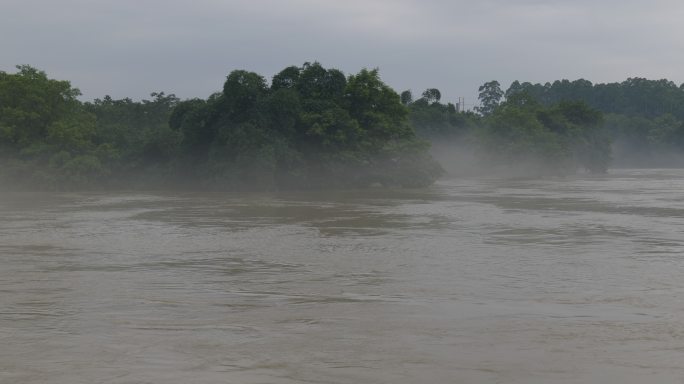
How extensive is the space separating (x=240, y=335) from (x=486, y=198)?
23.0 m

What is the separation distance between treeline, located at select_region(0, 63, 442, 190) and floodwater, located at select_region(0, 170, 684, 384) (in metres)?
16.2

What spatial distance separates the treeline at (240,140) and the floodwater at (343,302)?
16207mm

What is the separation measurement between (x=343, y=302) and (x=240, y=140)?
25.5 metres

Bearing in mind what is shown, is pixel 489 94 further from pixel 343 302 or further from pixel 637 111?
pixel 343 302

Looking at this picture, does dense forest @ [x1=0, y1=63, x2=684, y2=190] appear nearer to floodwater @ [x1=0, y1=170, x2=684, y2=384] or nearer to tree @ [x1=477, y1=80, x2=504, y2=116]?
floodwater @ [x1=0, y1=170, x2=684, y2=384]

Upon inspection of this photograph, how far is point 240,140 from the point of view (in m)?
33.6

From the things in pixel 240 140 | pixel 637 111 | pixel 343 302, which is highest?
pixel 637 111

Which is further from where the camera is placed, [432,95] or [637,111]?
[637,111]

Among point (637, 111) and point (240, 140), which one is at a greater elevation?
point (637, 111)

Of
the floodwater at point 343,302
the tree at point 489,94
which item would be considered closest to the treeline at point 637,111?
the tree at point 489,94

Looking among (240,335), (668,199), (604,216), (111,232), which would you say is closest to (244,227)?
(111,232)

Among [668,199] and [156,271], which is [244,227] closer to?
[156,271]

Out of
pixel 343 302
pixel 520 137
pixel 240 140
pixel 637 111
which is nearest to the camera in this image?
pixel 343 302

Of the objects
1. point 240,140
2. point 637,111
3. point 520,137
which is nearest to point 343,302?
point 240,140
